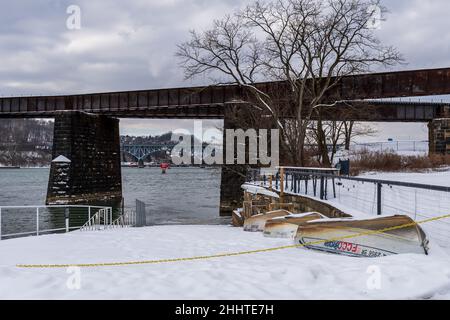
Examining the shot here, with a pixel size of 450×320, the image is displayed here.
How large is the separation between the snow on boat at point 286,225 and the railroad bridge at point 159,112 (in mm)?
20369

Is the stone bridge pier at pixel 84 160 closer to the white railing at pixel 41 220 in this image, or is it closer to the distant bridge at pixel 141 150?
the white railing at pixel 41 220

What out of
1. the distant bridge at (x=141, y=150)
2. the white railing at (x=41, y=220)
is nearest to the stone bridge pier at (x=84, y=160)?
the white railing at (x=41, y=220)

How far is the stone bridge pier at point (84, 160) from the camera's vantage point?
4378cm

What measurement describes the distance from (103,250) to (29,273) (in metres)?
3.19

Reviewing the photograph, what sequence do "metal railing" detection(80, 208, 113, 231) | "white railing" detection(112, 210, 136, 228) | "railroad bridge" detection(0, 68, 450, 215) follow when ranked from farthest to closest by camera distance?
"railroad bridge" detection(0, 68, 450, 215) → "white railing" detection(112, 210, 136, 228) → "metal railing" detection(80, 208, 113, 231)

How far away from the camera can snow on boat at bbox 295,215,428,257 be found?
746 centimetres

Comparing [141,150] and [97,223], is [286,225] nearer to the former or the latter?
[97,223]

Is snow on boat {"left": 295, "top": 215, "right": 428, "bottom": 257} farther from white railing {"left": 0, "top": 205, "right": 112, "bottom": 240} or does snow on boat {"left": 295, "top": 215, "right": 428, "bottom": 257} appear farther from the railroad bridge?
the railroad bridge

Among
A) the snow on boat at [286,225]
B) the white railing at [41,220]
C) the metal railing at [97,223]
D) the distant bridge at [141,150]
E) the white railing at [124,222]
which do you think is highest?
the distant bridge at [141,150]

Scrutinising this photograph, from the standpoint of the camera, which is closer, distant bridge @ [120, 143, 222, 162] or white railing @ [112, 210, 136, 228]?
white railing @ [112, 210, 136, 228]

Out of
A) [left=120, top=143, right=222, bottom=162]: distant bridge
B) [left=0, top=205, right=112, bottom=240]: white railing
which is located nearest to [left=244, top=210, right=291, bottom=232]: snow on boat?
[left=0, top=205, right=112, bottom=240]: white railing

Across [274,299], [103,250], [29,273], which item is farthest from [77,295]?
[103,250]

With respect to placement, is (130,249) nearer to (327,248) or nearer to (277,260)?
(277,260)

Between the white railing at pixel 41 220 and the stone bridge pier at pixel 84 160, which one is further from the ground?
the stone bridge pier at pixel 84 160
